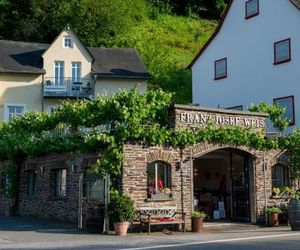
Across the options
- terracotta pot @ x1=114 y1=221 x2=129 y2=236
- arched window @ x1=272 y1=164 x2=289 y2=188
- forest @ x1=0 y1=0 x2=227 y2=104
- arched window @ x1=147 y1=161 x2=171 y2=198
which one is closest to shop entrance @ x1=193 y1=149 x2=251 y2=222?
arched window @ x1=272 y1=164 x2=289 y2=188

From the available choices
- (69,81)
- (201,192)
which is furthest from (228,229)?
(69,81)

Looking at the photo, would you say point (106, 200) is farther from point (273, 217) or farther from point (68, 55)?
point (68, 55)

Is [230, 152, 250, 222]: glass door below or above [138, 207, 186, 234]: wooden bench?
above

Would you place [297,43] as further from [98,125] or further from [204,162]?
[98,125]

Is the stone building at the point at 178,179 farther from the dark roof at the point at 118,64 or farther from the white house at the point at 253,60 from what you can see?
the dark roof at the point at 118,64

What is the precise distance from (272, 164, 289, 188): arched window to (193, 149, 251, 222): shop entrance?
1227 mm

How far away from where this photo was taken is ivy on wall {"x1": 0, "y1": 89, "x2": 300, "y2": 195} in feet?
65.4

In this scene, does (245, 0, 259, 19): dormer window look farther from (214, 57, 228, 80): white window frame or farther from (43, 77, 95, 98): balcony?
(43, 77, 95, 98): balcony

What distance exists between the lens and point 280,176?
23828 millimetres

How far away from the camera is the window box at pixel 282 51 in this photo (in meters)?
31.0

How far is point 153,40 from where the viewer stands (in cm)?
6338

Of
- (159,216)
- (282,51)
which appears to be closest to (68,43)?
(282,51)

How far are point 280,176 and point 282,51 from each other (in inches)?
382

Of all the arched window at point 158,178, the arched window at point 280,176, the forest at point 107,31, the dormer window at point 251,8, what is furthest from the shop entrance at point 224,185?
the forest at point 107,31
